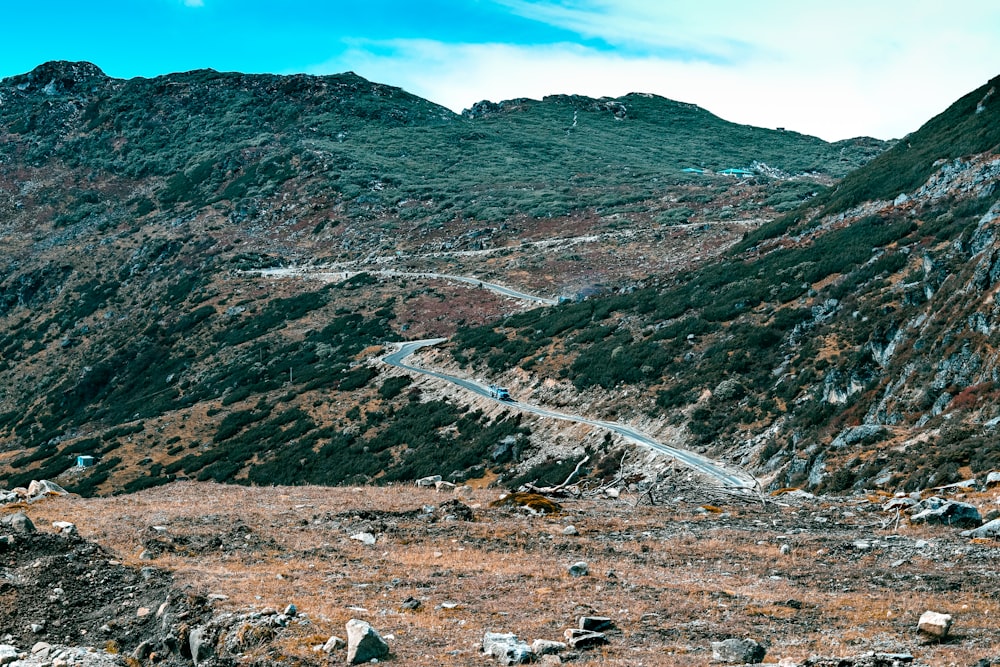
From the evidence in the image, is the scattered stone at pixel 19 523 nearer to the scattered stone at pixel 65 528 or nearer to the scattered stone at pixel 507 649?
the scattered stone at pixel 65 528

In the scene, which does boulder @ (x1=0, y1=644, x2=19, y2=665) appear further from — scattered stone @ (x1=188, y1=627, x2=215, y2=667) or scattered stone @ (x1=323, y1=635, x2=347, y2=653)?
scattered stone @ (x1=323, y1=635, x2=347, y2=653)

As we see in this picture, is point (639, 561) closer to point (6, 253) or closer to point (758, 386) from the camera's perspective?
point (758, 386)

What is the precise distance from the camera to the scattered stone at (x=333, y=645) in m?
10.6

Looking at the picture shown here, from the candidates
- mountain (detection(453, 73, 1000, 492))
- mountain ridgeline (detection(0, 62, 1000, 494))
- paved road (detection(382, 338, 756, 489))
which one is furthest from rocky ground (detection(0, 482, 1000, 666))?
paved road (detection(382, 338, 756, 489))

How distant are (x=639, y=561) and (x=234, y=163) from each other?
149 metres

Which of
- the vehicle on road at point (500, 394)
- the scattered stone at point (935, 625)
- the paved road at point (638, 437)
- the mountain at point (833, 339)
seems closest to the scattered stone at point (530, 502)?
the paved road at point (638, 437)

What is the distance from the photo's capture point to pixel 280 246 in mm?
119688

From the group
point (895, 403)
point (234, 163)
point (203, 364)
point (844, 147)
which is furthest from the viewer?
point (844, 147)

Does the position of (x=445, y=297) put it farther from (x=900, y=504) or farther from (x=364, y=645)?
(x=364, y=645)

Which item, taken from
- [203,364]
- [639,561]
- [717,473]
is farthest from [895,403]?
[203,364]

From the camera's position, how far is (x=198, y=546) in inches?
654

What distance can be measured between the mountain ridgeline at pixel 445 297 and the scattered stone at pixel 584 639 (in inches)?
679

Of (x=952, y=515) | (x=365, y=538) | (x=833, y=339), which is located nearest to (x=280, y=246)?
(x=833, y=339)

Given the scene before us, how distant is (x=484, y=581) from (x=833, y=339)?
34470 mm
